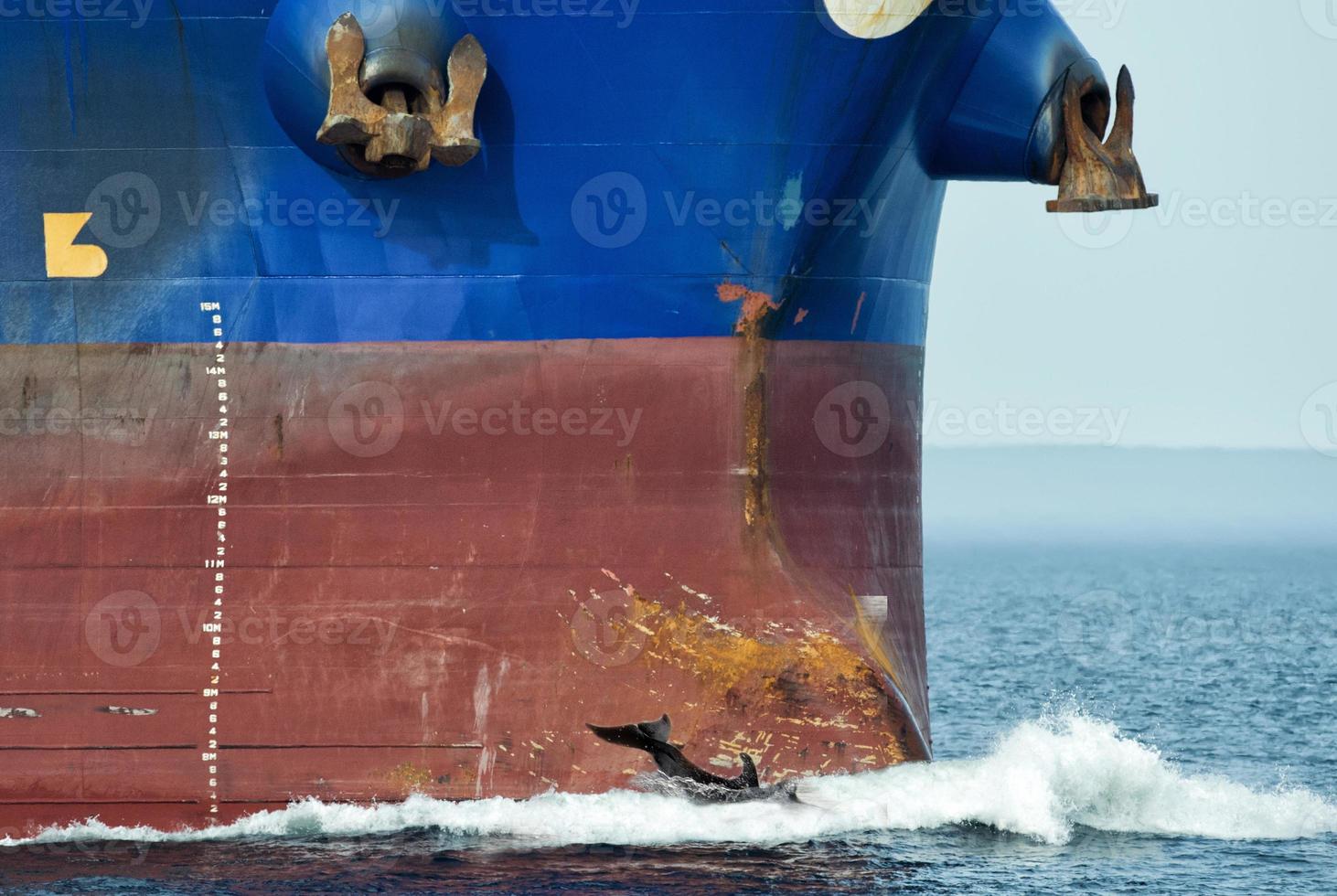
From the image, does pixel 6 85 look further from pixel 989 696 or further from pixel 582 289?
pixel 989 696

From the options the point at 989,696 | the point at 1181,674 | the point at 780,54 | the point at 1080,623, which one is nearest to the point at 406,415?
the point at 780,54

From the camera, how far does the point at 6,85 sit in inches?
535

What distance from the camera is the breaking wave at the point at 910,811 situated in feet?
43.3

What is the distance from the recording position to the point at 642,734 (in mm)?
13211
